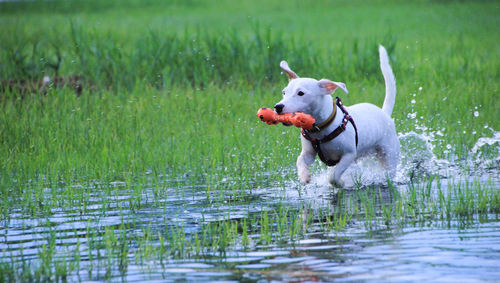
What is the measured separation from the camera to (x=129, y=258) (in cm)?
522

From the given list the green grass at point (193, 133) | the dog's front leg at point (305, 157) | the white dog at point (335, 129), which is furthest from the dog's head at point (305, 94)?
the green grass at point (193, 133)

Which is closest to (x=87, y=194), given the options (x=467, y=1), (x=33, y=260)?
(x=33, y=260)

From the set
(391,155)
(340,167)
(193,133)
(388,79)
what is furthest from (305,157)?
(193,133)

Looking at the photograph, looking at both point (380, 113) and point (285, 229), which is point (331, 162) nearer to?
point (380, 113)

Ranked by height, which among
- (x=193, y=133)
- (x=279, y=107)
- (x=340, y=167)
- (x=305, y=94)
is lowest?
(x=340, y=167)

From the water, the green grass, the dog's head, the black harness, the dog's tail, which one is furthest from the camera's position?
the dog's tail

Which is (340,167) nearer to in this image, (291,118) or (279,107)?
(291,118)

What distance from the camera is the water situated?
4.77 meters

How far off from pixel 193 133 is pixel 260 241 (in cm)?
528

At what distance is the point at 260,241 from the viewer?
5613 millimetres

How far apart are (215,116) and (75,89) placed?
10.9 ft

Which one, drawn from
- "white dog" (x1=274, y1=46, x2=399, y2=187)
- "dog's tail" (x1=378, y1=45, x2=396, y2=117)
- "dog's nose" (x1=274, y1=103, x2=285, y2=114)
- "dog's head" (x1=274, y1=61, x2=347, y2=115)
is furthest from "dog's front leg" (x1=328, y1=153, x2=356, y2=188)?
"dog's tail" (x1=378, y1=45, x2=396, y2=117)

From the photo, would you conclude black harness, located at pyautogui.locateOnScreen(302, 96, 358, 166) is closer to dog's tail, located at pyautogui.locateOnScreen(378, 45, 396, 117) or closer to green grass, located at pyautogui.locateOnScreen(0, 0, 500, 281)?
green grass, located at pyautogui.locateOnScreen(0, 0, 500, 281)

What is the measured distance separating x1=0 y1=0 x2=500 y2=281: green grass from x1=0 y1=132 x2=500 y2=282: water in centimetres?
5
